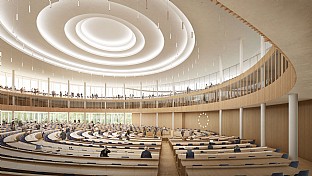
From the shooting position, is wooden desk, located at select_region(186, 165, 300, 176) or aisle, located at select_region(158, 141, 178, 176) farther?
aisle, located at select_region(158, 141, 178, 176)

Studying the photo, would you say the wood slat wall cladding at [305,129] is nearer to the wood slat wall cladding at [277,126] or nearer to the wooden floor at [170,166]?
the wooden floor at [170,166]

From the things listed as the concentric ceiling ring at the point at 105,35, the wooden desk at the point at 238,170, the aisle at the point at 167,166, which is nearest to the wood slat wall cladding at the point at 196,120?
the concentric ceiling ring at the point at 105,35

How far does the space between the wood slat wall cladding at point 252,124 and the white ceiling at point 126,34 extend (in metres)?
5.96

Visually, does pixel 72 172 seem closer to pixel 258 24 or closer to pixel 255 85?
pixel 258 24

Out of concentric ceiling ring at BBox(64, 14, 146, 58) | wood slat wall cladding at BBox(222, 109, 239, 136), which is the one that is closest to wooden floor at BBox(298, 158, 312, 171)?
wood slat wall cladding at BBox(222, 109, 239, 136)

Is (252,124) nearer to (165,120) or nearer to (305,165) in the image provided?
(305,165)

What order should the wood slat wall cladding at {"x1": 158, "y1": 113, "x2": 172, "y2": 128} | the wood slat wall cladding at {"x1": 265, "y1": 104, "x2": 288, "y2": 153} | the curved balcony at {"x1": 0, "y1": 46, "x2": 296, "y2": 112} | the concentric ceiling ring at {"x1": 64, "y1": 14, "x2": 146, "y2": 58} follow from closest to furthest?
the curved balcony at {"x1": 0, "y1": 46, "x2": 296, "y2": 112} < the wood slat wall cladding at {"x1": 265, "y1": 104, "x2": 288, "y2": 153} < the concentric ceiling ring at {"x1": 64, "y1": 14, "x2": 146, "y2": 58} < the wood slat wall cladding at {"x1": 158, "y1": 113, "x2": 172, "y2": 128}

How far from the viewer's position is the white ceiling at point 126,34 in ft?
55.8

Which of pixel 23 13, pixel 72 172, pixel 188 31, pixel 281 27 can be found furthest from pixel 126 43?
pixel 281 27

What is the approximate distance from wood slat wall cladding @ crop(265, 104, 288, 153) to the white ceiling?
19.9 ft

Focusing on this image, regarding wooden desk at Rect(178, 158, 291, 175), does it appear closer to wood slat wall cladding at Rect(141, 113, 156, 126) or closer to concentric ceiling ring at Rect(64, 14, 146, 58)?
concentric ceiling ring at Rect(64, 14, 146, 58)

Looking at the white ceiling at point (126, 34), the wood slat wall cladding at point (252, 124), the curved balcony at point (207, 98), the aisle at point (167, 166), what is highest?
the white ceiling at point (126, 34)

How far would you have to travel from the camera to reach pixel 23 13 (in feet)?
59.0

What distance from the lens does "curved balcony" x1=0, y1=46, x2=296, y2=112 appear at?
12.5 metres
